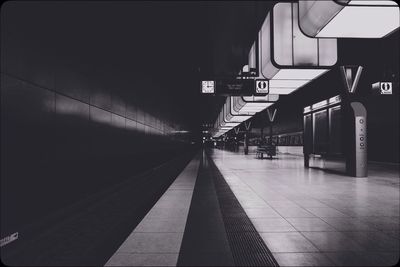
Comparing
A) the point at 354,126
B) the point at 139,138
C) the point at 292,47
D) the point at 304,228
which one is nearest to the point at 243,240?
the point at 304,228

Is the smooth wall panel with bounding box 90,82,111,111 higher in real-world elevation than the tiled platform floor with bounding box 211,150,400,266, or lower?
higher

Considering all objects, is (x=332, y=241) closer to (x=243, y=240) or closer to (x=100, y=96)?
(x=243, y=240)

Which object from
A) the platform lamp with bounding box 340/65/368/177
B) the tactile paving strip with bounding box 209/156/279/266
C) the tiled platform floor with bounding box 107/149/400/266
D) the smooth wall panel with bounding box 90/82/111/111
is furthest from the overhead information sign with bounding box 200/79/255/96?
the tactile paving strip with bounding box 209/156/279/266

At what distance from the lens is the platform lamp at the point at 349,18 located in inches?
174

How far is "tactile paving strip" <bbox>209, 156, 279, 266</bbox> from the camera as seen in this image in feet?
11.1

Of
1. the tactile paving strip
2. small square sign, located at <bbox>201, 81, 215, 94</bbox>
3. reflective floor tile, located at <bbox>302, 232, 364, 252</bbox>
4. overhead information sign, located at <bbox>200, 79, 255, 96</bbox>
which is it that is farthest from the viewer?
small square sign, located at <bbox>201, 81, 215, 94</bbox>

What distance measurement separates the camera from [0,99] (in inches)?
153

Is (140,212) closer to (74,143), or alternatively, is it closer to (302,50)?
(74,143)

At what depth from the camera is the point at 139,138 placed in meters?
13.4

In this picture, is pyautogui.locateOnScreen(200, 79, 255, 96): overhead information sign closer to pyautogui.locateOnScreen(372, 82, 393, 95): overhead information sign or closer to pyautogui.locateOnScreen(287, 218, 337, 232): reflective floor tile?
pyautogui.locateOnScreen(287, 218, 337, 232): reflective floor tile

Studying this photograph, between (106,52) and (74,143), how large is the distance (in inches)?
129

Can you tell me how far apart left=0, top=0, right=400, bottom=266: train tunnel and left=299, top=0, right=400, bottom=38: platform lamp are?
3 cm

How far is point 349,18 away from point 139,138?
33.6 feet

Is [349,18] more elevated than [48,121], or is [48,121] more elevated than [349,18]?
[349,18]
